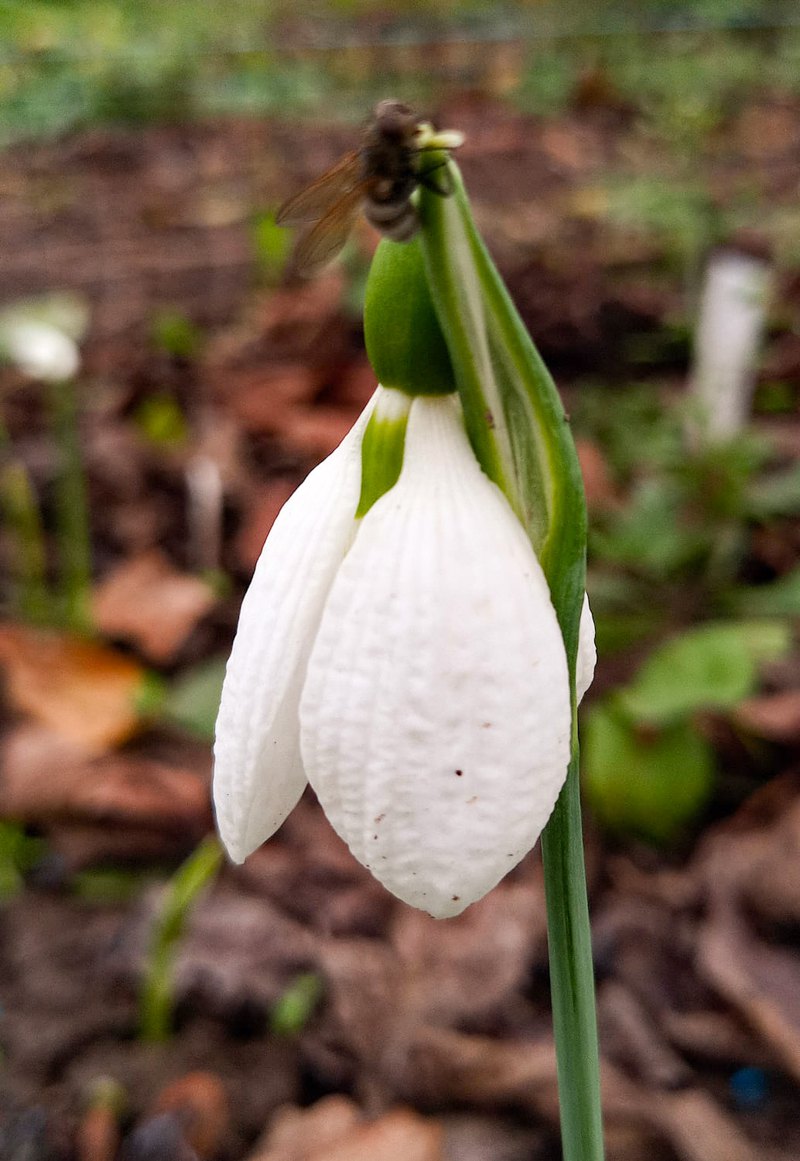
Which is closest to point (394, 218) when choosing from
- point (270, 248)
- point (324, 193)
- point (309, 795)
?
point (324, 193)

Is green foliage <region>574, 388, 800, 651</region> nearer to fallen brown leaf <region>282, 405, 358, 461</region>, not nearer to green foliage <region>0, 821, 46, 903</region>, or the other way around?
fallen brown leaf <region>282, 405, 358, 461</region>

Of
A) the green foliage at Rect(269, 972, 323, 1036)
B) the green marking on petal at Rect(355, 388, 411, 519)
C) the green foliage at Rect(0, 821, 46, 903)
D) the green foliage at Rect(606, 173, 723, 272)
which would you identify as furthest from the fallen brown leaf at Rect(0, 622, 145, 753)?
the green foliage at Rect(606, 173, 723, 272)

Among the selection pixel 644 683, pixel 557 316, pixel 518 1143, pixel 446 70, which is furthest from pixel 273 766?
pixel 446 70

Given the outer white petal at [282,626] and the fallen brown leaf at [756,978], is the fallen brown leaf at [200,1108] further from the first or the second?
the outer white petal at [282,626]

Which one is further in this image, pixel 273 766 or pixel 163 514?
pixel 163 514

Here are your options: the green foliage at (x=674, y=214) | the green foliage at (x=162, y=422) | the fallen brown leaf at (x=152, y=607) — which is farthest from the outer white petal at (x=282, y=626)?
the green foliage at (x=674, y=214)

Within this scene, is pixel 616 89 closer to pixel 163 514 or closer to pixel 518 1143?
pixel 163 514

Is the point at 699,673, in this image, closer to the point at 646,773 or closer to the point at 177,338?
the point at 646,773
